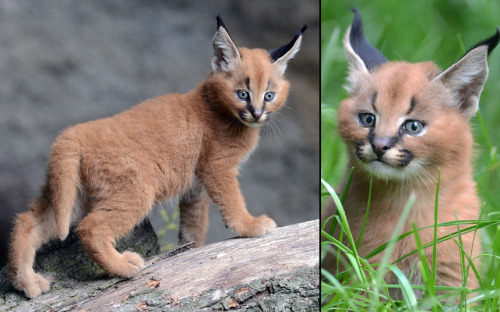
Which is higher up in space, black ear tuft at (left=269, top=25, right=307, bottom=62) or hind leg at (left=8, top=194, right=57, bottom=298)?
black ear tuft at (left=269, top=25, right=307, bottom=62)

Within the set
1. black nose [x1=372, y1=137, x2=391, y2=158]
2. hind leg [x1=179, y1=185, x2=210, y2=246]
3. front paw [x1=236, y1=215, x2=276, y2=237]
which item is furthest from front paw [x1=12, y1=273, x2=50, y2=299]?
black nose [x1=372, y1=137, x2=391, y2=158]

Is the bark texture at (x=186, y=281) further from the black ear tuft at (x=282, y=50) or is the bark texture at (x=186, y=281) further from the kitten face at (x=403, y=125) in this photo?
the black ear tuft at (x=282, y=50)

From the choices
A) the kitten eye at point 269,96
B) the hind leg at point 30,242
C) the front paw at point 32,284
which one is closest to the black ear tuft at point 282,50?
the kitten eye at point 269,96

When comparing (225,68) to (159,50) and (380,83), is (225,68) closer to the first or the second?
(159,50)

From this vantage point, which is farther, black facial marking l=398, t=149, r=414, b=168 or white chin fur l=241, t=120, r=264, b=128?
white chin fur l=241, t=120, r=264, b=128

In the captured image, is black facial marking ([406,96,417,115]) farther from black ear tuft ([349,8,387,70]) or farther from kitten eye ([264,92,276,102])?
kitten eye ([264,92,276,102])

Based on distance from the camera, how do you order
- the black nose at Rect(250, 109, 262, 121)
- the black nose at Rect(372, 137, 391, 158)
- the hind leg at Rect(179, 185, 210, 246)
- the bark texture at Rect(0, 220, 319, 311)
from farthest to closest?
the hind leg at Rect(179, 185, 210, 246)
the black nose at Rect(250, 109, 262, 121)
the bark texture at Rect(0, 220, 319, 311)
the black nose at Rect(372, 137, 391, 158)

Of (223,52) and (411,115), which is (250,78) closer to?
(223,52)

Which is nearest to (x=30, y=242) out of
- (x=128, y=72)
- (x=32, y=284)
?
(x=32, y=284)
